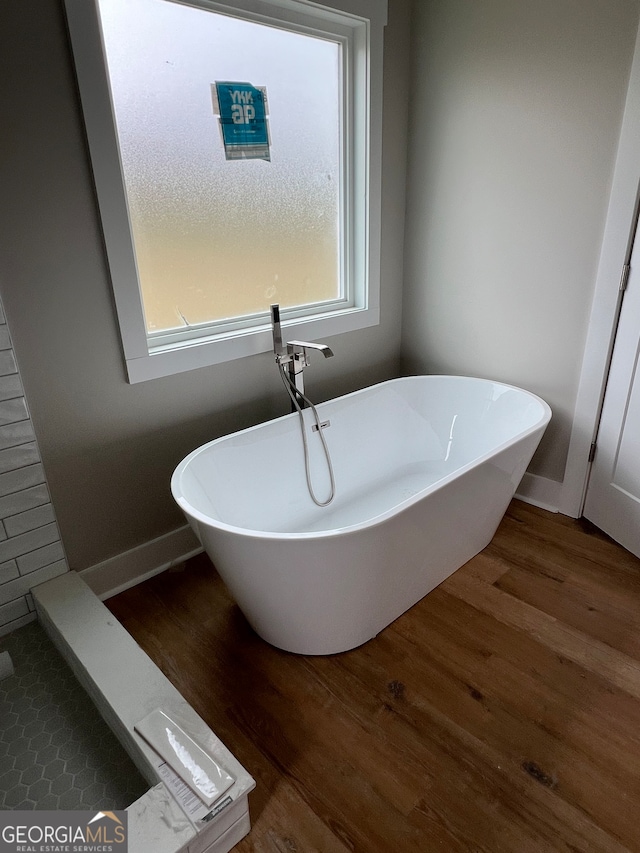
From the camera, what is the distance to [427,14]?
2.40 metres

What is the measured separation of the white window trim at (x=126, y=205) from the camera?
5.38 ft

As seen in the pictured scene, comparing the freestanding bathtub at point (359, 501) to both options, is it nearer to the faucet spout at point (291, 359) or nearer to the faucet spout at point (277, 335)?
the faucet spout at point (291, 359)

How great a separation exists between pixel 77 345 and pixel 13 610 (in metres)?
0.95

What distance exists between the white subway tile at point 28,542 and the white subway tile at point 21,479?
17 cm

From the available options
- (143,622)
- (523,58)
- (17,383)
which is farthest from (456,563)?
(523,58)

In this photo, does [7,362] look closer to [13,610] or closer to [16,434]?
[16,434]

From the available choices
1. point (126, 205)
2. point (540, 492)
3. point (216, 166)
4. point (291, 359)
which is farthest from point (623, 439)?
point (126, 205)

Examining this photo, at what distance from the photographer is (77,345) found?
182 cm

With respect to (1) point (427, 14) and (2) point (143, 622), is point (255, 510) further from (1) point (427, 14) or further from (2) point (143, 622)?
(1) point (427, 14)

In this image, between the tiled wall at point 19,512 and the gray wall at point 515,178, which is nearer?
the tiled wall at point 19,512

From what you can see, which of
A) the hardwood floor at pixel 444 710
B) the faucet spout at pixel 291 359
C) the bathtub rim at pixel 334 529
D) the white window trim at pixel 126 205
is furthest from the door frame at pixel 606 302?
the faucet spout at pixel 291 359

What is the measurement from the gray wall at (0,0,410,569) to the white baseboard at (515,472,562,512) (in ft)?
4.18

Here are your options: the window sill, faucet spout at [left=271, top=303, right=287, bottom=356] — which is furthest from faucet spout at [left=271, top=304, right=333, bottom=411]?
the window sill

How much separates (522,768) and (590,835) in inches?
7.7
